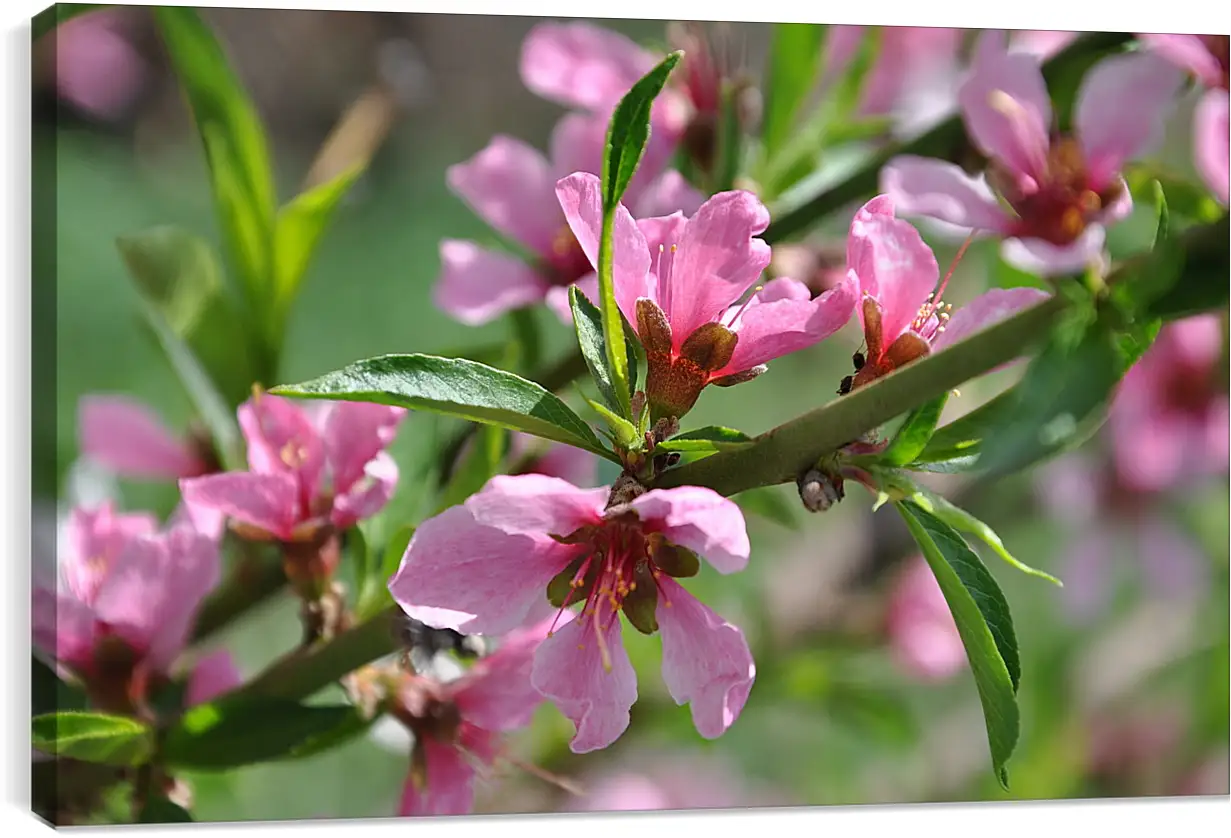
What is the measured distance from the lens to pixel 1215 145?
1040mm

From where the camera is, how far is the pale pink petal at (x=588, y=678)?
67 centimetres

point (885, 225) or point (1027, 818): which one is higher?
point (885, 225)

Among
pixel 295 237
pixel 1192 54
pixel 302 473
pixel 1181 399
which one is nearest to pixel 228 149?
pixel 295 237

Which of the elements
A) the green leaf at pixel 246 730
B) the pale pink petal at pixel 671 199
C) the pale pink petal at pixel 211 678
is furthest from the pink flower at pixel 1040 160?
the pale pink petal at pixel 211 678

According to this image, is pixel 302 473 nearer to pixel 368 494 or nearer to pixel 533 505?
pixel 368 494

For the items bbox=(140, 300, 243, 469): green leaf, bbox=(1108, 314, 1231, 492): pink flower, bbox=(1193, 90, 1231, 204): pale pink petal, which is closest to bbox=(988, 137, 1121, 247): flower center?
bbox=(1193, 90, 1231, 204): pale pink petal

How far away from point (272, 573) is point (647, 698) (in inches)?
26.7

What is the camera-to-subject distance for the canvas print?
63 cm

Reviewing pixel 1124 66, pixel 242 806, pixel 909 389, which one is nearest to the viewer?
pixel 909 389

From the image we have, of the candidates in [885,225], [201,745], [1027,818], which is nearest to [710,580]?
[1027,818]

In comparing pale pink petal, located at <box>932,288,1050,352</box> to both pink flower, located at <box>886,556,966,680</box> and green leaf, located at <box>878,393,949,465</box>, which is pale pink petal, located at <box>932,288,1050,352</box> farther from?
pink flower, located at <box>886,556,966,680</box>

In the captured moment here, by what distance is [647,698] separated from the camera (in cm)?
156

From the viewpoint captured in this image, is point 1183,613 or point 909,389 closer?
point 909,389

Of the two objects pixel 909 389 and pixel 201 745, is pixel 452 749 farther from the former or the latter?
pixel 909 389
